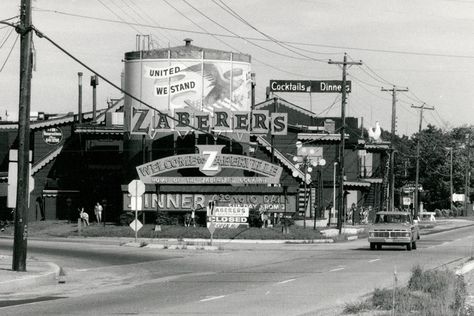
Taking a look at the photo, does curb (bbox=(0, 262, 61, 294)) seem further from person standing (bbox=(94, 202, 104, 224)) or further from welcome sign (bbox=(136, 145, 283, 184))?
person standing (bbox=(94, 202, 104, 224))

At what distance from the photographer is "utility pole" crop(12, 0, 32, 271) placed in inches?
1013

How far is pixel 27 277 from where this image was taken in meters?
23.8

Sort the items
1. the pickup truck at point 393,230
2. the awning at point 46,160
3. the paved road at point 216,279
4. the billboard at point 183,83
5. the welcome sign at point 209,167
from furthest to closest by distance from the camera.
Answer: the awning at point 46,160
the billboard at point 183,83
the welcome sign at point 209,167
the pickup truck at point 393,230
the paved road at point 216,279

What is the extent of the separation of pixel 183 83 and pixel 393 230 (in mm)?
24991

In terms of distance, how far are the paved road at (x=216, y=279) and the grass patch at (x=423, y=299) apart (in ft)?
2.48

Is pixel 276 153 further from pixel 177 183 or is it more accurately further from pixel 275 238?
pixel 275 238

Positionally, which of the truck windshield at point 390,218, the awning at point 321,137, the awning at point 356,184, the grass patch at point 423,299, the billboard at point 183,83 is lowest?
the grass patch at point 423,299

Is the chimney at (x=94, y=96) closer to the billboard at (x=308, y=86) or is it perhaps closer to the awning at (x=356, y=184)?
the billboard at (x=308, y=86)

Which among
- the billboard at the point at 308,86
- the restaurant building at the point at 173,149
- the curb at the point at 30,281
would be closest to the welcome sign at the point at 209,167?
the restaurant building at the point at 173,149

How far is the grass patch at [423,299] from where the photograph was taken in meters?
14.6

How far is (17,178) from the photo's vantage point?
85.7ft

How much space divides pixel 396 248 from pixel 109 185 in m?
28.3

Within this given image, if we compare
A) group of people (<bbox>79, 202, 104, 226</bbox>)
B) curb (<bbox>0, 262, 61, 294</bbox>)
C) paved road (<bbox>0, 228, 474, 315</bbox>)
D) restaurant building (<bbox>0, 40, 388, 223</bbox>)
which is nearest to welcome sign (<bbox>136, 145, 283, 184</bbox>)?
restaurant building (<bbox>0, 40, 388, 223</bbox>)

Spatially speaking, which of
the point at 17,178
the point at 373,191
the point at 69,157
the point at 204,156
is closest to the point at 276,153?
the point at 204,156
